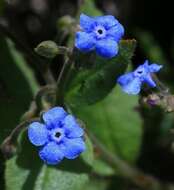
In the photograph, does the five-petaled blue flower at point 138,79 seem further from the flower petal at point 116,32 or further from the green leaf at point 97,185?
the green leaf at point 97,185

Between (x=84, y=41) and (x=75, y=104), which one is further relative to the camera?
(x=75, y=104)

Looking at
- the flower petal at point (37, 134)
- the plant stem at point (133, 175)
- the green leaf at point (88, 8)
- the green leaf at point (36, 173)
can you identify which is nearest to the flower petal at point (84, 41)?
the flower petal at point (37, 134)

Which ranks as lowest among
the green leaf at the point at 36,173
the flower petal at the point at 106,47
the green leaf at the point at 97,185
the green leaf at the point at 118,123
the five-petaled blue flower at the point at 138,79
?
the green leaf at the point at 97,185

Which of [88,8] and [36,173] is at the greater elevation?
[88,8]

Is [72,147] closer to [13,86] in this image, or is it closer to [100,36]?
[100,36]

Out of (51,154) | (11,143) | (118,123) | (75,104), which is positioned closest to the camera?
(51,154)

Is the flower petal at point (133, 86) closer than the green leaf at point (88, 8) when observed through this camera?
Yes

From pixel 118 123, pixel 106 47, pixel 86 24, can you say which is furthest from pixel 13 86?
pixel 106 47

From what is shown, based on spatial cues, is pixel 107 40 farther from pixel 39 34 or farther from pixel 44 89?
pixel 39 34
